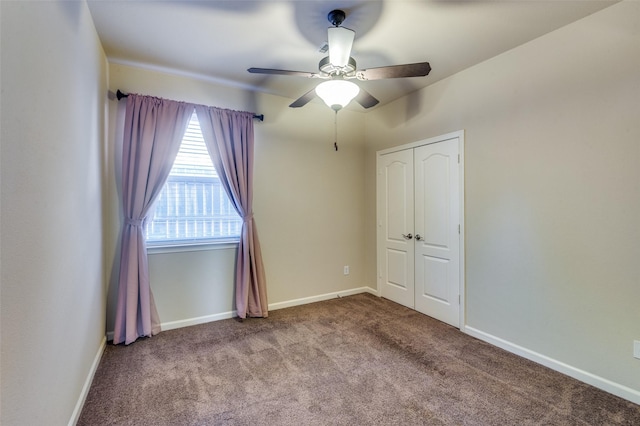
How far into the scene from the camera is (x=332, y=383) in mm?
2256

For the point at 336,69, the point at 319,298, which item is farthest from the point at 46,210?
the point at 319,298

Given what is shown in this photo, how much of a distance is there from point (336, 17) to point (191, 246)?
103 inches

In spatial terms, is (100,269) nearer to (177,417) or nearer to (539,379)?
(177,417)

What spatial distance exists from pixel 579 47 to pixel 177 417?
389cm

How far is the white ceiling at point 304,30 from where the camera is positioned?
214 centimetres

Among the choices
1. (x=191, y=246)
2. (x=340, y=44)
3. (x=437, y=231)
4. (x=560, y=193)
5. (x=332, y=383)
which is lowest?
(x=332, y=383)

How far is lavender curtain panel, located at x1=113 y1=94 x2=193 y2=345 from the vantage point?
2859 mm

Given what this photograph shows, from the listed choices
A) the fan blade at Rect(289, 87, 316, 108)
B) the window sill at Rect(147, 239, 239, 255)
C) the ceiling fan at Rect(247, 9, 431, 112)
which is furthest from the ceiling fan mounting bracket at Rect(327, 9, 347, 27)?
the window sill at Rect(147, 239, 239, 255)

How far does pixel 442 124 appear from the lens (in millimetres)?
3359

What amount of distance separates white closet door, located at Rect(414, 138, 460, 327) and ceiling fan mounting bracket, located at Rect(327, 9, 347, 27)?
1756 millimetres

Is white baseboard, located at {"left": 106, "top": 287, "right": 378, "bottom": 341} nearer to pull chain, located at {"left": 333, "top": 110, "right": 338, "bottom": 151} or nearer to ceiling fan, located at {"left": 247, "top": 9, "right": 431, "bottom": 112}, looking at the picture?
pull chain, located at {"left": 333, "top": 110, "right": 338, "bottom": 151}

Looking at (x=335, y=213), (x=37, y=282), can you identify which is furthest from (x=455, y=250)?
(x=37, y=282)

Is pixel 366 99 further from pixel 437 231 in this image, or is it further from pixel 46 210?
pixel 46 210

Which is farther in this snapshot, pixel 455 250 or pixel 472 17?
pixel 455 250
